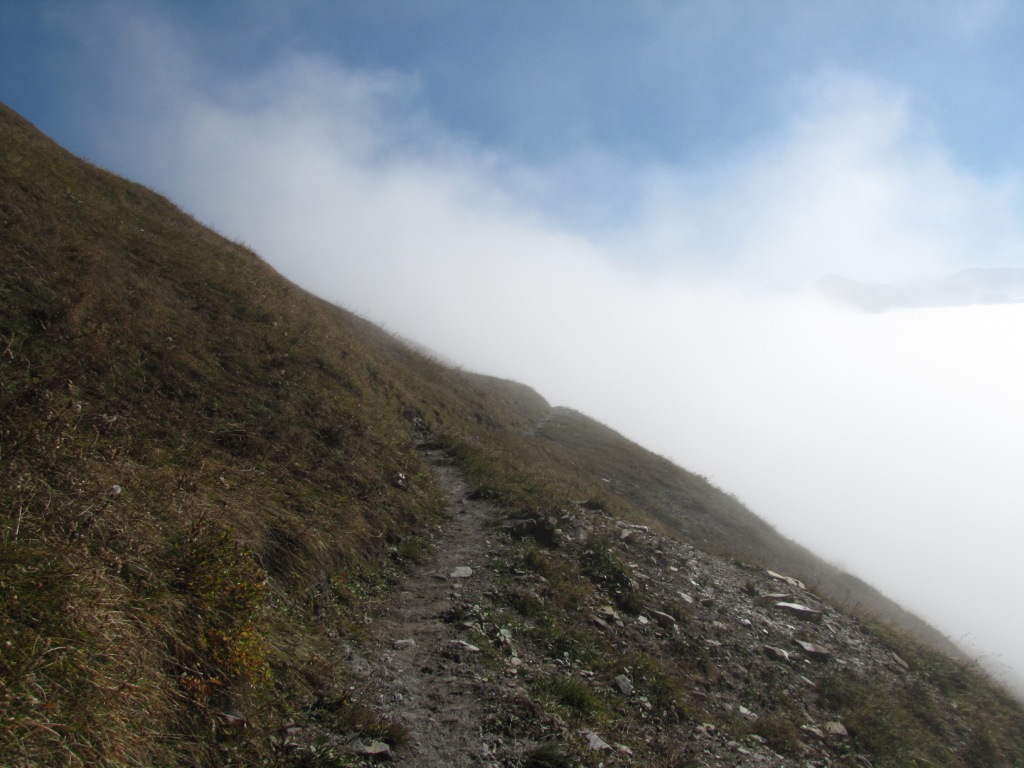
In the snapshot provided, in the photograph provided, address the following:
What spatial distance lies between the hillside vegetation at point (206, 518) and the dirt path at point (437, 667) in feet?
1.47

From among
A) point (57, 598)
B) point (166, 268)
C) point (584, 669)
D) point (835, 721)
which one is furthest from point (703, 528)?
point (57, 598)

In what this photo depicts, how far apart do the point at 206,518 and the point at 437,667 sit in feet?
13.1

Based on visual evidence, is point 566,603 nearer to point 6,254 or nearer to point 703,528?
point 6,254

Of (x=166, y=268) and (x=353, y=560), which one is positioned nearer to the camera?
(x=353, y=560)

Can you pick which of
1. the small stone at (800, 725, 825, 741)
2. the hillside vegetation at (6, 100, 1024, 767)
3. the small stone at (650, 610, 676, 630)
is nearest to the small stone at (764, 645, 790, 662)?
the hillside vegetation at (6, 100, 1024, 767)

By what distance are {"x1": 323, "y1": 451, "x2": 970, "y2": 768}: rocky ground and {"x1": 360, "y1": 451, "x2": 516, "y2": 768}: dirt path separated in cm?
3

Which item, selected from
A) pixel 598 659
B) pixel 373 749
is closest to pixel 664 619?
pixel 598 659

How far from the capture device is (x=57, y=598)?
4.36 m

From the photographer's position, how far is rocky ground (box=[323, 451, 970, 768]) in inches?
268

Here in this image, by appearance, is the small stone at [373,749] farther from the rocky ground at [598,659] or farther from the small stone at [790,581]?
the small stone at [790,581]

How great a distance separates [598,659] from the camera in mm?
9156

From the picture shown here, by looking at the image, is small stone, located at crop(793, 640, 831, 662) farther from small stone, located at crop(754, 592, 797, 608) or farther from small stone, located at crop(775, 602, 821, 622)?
small stone, located at crop(754, 592, 797, 608)

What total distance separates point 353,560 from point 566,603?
449 centimetres

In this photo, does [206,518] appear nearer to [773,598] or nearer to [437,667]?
[437,667]
